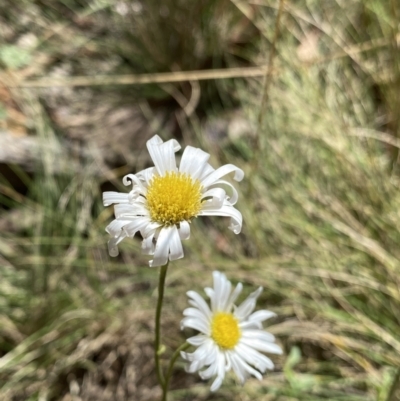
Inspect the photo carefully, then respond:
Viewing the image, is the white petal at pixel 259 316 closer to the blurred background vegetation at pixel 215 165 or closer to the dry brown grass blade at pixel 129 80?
the blurred background vegetation at pixel 215 165

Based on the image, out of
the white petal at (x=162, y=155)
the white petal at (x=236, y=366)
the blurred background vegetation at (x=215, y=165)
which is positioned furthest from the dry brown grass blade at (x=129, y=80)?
the white petal at (x=236, y=366)

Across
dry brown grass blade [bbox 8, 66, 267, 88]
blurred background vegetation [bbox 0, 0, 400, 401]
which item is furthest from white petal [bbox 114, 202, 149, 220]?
dry brown grass blade [bbox 8, 66, 267, 88]

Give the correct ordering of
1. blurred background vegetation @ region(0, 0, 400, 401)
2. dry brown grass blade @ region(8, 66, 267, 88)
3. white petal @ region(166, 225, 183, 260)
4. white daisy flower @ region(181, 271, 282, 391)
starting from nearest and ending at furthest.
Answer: white petal @ region(166, 225, 183, 260) < white daisy flower @ region(181, 271, 282, 391) < blurred background vegetation @ region(0, 0, 400, 401) < dry brown grass blade @ region(8, 66, 267, 88)

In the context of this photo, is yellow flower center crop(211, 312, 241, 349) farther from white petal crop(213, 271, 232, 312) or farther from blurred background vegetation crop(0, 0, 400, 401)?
blurred background vegetation crop(0, 0, 400, 401)

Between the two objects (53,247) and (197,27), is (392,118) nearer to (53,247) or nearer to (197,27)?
(197,27)

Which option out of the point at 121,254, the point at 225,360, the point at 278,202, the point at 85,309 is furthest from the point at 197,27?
the point at 225,360
